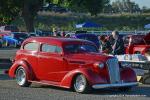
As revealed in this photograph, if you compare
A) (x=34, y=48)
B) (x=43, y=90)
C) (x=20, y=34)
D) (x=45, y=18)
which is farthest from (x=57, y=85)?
(x=45, y=18)

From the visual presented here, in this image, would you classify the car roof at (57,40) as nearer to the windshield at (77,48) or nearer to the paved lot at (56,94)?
the windshield at (77,48)

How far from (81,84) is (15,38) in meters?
33.5

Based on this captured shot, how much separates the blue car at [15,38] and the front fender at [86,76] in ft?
104

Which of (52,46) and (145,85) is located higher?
(52,46)

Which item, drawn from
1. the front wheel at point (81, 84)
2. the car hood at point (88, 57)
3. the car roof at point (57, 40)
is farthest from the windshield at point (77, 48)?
the front wheel at point (81, 84)

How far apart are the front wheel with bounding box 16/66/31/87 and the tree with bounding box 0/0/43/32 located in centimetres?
4071

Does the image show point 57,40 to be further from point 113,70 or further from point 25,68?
point 113,70

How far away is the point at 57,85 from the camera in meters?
15.7

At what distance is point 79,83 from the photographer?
15.1 m

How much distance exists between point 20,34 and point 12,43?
4.73 feet

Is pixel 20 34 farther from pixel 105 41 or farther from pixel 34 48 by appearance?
pixel 34 48

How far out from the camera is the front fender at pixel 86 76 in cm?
1477

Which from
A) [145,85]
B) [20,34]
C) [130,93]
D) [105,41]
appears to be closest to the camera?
[130,93]

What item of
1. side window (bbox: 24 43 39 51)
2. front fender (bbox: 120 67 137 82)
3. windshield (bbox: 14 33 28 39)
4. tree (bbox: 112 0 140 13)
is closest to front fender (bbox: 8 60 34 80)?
side window (bbox: 24 43 39 51)
